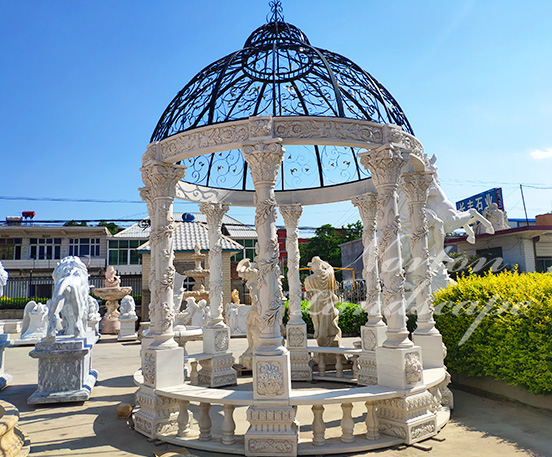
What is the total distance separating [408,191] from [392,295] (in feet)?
7.64

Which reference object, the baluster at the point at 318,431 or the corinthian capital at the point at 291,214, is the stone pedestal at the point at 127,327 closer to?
the corinthian capital at the point at 291,214

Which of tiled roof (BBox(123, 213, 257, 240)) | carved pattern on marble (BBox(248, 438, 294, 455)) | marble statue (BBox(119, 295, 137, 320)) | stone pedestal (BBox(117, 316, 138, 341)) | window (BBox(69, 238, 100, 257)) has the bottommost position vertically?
carved pattern on marble (BBox(248, 438, 294, 455))

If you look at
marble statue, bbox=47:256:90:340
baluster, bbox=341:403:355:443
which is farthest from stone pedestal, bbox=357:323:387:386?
marble statue, bbox=47:256:90:340

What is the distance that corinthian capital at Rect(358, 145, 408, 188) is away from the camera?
5.99 m

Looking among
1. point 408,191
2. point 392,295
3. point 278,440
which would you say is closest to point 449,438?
point 392,295

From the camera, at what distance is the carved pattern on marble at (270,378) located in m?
4.95

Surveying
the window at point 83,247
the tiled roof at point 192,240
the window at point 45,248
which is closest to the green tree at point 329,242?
the tiled roof at point 192,240

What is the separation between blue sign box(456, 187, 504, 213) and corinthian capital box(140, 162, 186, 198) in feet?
92.8

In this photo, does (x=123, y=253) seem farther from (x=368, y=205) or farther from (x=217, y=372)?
(x=368, y=205)

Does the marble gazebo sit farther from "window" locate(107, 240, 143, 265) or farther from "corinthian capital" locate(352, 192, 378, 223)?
"window" locate(107, 240, 143, 265)

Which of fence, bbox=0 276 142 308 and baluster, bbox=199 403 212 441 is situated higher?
fence, bbox=0 276 142 308

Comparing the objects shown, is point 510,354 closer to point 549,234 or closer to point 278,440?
point 278,440

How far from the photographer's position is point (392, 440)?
5090 millimetres

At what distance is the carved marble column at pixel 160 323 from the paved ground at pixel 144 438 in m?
0.35
